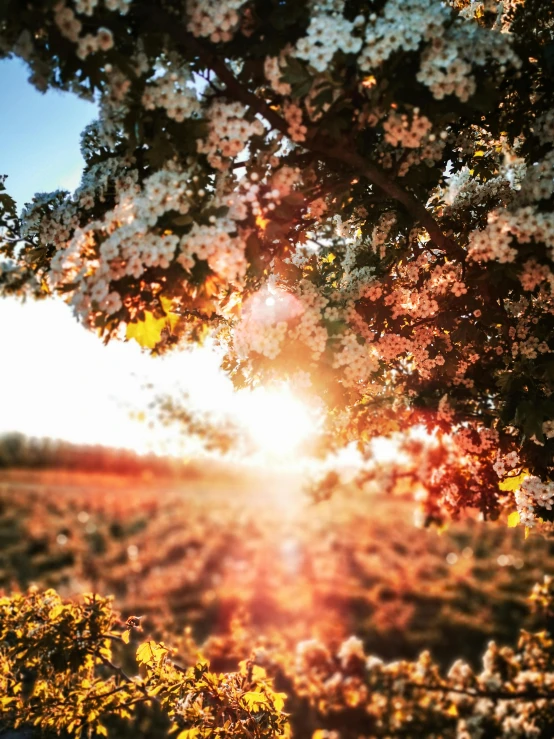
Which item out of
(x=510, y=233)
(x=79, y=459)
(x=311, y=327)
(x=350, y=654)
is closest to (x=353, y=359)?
(x=311, y=327)

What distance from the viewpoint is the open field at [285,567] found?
13.9m

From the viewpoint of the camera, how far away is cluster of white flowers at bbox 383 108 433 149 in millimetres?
3164

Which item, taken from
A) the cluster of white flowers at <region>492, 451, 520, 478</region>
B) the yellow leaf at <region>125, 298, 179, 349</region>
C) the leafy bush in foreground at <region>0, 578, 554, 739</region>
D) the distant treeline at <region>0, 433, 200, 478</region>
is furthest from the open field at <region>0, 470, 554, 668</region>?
the distant treeline at <region>0, 433, 200, 478</region>

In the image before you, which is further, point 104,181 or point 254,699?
point 254,699

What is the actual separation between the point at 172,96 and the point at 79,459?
59.4 meters

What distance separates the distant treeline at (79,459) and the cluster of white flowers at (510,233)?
2021 inches

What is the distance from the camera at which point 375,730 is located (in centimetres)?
Result: 734

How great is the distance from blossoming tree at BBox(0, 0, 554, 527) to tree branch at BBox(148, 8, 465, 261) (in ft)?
0.04

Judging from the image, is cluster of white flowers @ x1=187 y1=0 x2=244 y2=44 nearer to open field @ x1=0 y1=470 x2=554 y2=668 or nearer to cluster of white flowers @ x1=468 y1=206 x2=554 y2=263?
cluster of white flowers @ x1=468 y1=206 x2=554 y2=263

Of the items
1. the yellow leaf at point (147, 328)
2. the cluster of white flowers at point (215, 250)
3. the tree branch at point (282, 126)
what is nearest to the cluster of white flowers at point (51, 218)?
the yellow leaf at point (147, 328)

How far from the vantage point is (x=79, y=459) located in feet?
193

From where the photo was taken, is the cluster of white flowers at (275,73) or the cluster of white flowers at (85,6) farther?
the cluster of white flowers at (275,73)

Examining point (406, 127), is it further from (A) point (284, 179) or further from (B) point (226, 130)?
(B) point (226, 130)

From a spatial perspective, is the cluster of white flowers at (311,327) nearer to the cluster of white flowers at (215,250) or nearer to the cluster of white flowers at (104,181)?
the cluster of white flowers at (215,250)
